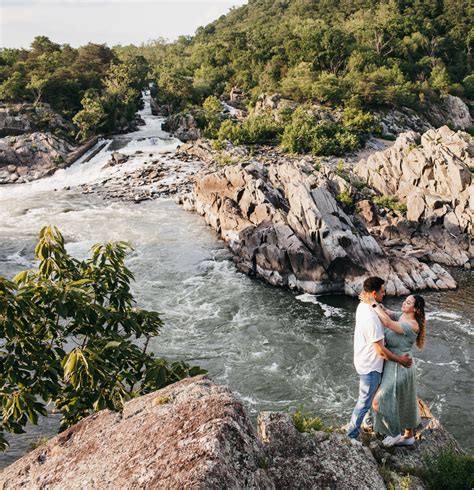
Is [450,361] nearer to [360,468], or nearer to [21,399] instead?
[360,468]

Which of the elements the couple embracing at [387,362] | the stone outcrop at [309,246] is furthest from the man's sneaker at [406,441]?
the stone outcrop at [309,246]

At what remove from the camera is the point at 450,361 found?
66.2 feet

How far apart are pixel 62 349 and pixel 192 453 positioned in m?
2.77

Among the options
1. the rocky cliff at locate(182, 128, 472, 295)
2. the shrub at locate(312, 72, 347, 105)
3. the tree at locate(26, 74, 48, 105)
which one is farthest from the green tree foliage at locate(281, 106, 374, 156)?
the tree at locate(26, 74, 48, 105)

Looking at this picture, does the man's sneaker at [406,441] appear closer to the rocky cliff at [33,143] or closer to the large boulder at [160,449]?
the large boulder at [160,449]

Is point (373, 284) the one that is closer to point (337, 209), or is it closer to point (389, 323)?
point (389, 323)

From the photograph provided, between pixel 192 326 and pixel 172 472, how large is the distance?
18.8m

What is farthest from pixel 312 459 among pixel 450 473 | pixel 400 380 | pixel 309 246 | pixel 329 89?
pixel 329 89

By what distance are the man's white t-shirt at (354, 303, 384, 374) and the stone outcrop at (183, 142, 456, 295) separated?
19.1 metres

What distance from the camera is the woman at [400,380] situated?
23.2 feet

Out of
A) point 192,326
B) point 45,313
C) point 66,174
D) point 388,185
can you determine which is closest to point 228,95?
point 66,174

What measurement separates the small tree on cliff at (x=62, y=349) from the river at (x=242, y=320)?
9.55 metres

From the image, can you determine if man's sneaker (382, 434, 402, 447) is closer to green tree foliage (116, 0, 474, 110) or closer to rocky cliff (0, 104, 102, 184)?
rocky cliff (0, 104, 102, 184)

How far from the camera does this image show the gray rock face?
1853 inches
